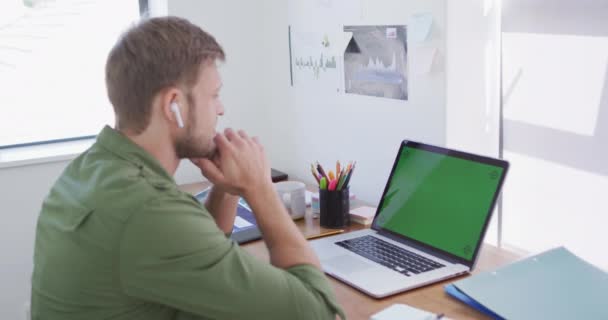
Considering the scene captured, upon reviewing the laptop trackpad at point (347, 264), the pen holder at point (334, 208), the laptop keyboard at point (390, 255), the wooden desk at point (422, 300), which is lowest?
the wooden desk at point (422, 300)

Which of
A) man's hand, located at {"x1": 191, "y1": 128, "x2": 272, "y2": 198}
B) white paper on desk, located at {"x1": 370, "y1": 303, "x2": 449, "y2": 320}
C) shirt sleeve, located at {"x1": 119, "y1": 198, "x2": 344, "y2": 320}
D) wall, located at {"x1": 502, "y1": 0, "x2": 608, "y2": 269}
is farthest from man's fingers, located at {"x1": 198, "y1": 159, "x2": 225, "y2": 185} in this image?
wall, located at {"x1": 502, "y1": 0, "x2": 608, "y2": 269}

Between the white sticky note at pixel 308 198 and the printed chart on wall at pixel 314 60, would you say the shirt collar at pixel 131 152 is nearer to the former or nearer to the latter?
the white sticky note at pixel 308 198

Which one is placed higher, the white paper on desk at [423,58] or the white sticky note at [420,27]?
the white sticky note at [420,27]

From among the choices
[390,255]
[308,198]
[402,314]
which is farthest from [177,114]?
[308,198]

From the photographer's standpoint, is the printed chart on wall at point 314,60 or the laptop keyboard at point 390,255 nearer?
the laptop keyboard at point 390,255

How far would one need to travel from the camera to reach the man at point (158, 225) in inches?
41.9

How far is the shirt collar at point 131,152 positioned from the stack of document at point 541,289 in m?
0.64

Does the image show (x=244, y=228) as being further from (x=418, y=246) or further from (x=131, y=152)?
(x=131, y=152)

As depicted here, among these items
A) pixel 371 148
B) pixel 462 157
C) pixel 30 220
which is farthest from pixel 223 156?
pixel 30 220

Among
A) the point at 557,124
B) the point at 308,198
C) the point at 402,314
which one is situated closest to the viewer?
the point at 402,314

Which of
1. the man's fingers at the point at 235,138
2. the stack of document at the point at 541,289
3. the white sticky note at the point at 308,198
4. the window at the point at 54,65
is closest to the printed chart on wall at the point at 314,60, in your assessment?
the white sticky note at the point at 308,198

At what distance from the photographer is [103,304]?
3.63ft

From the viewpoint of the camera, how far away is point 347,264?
1594 mm

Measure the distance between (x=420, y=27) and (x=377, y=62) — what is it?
22 cm
